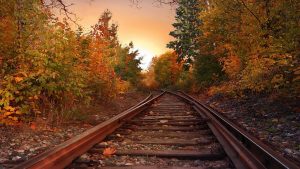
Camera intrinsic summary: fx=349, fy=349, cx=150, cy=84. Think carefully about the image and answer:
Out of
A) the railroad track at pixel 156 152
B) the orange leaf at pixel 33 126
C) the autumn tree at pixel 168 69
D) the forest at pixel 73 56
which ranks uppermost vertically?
the autumn tree at pixel 168 69

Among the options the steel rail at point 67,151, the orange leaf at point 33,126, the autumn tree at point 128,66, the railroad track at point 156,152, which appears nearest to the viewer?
the steel rail at point 67,151

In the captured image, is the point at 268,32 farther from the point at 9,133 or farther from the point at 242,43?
the point at 9,133

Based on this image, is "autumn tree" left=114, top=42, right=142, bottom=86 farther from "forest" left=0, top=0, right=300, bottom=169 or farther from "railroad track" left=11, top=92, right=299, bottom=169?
"railroad track" left=11, top=92, right=299, bottom=169

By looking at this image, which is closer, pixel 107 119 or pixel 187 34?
pixel 107 119

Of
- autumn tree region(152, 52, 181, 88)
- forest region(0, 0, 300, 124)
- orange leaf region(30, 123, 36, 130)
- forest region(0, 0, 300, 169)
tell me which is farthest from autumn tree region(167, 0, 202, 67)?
orange leaf region(30, 123, 36, 130)

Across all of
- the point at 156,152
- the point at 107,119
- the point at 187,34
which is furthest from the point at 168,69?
the point at 156,152

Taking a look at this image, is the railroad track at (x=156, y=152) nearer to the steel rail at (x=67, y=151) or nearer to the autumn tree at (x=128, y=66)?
the steel rail at (x=67, y=151)

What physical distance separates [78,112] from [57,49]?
2.02 metres

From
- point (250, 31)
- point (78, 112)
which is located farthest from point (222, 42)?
point (78, 112)

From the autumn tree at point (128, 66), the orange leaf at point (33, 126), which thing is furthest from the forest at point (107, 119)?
the autumn tree at point (128, 66)

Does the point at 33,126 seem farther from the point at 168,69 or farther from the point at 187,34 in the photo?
the point at 168,69

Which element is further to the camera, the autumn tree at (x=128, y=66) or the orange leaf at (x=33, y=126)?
the autumn tree at (x=128, y=66)

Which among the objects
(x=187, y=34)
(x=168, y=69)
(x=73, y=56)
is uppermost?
(x=187, y=34)

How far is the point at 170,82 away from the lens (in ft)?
177
